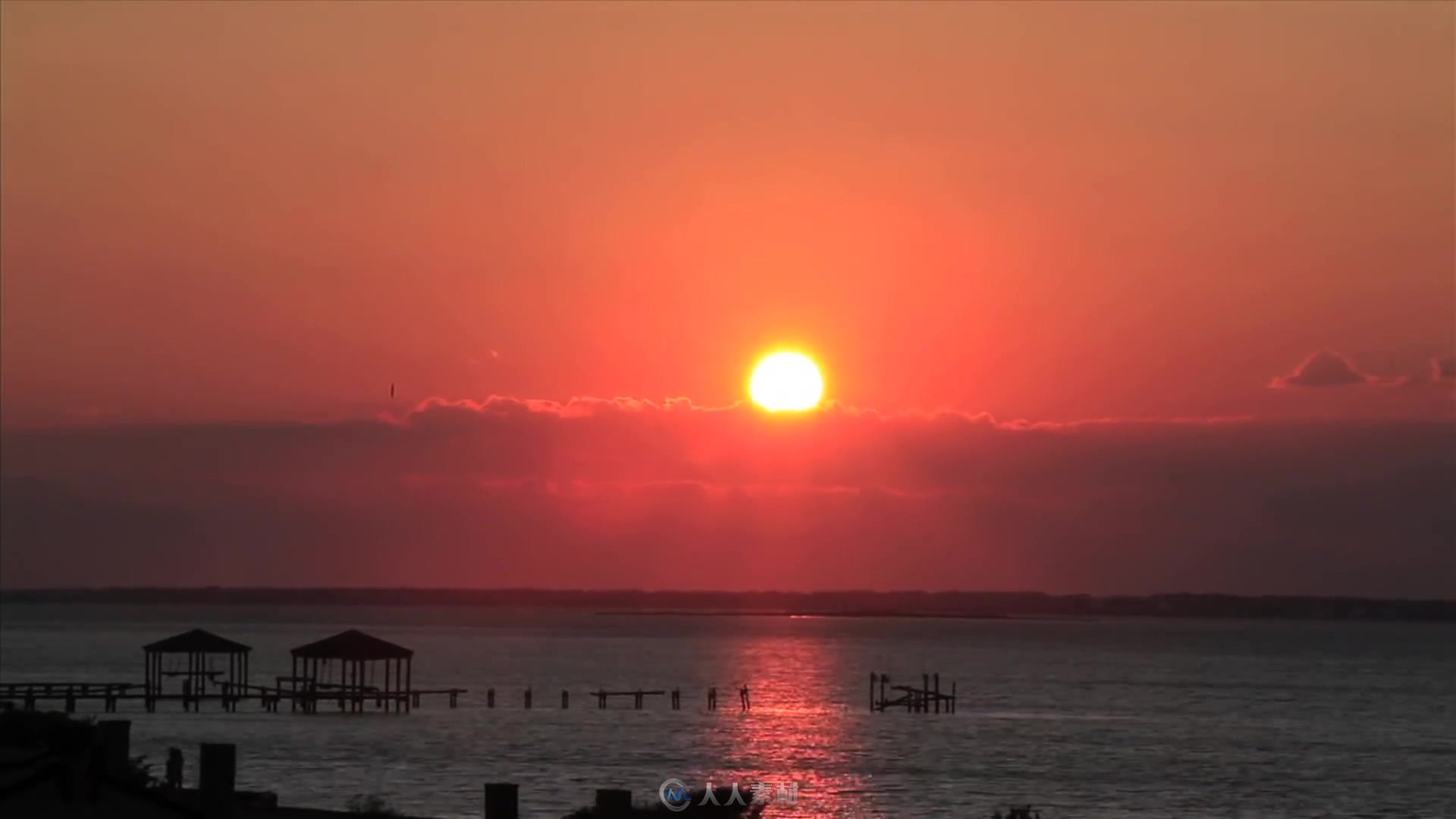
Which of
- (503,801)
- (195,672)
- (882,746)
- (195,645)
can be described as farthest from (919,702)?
(503,801)

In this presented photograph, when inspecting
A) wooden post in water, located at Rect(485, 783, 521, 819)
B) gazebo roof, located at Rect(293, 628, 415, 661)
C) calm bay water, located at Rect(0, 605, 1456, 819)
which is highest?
wooden post in water, located at Rect(485, 783, 521, 819)

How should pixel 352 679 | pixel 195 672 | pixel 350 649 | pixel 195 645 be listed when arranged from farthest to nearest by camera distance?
pixel 352 679
pixel 195 672
pixel 350 649
pixel 195 645

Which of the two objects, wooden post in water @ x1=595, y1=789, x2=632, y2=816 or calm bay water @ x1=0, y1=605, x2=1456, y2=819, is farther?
calm bay water @ x1=0, y1=605, x2=1456, y2=819

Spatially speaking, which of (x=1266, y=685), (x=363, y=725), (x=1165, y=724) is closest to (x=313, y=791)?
(x=363, y=725)

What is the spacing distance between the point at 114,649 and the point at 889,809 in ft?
486

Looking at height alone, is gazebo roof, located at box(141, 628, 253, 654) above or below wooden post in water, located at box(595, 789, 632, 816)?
below

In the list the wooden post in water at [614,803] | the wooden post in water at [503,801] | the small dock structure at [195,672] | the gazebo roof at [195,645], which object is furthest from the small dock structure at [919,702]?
the wooden post in water at [614,803]

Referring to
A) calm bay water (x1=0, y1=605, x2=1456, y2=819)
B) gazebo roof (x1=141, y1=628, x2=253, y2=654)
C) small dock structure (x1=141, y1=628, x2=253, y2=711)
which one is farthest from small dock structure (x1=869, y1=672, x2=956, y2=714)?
gazebo roof (x1=141, y1=628, x2=253, y2=654)

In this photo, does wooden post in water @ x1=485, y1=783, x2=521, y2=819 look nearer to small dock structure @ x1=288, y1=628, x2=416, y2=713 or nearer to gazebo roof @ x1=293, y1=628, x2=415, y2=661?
small dock structure @ x1=288, y1=628, x2=416, y2=713

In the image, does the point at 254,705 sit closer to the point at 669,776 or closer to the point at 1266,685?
the point at 669,776

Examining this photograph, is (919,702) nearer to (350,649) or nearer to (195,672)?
(350,649)

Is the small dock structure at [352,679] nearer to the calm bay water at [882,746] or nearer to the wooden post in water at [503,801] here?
the calm bay water at [882,746]

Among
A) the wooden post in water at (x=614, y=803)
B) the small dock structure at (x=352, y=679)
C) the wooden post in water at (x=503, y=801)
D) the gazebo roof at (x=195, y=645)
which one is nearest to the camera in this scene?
the wooden post in water at (x=614, y=803)

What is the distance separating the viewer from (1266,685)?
446ft
